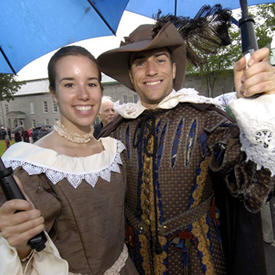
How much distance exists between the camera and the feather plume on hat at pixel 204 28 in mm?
1854

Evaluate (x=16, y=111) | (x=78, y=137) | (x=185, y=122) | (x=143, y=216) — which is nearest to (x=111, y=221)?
(x=143, y=216)

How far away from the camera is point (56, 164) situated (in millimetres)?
1267

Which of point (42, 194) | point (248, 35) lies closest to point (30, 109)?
point (42, 194)

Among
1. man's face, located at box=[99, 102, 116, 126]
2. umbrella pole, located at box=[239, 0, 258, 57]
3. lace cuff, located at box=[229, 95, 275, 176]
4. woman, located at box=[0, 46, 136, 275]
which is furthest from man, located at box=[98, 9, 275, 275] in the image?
man's face, located at box=[99, 102, 116, 126]

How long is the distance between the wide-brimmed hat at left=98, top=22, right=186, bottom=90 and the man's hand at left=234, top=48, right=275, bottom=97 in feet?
2.56

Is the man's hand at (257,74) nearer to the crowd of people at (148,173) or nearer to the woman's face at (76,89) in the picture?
the crowd of people at (148,173)

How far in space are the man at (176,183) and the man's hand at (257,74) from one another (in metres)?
0.46

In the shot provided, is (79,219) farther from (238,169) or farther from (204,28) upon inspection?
(204,28)

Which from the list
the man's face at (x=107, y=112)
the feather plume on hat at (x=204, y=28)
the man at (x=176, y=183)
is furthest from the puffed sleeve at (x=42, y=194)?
the man's face at (x=107, y=112)

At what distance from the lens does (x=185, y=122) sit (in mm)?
1621

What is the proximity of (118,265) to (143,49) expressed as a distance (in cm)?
138

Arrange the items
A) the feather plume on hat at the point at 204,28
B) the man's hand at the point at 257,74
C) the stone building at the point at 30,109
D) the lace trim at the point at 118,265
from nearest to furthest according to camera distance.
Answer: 1. the man's hand at the point at 257,74
2. the lace trim at the point at 118,265
3. the feather plume on hat at the point at 204,28
4. the stone building at the point at 30,109

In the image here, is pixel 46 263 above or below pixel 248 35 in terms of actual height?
below

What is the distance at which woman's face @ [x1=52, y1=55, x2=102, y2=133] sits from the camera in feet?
4.44
